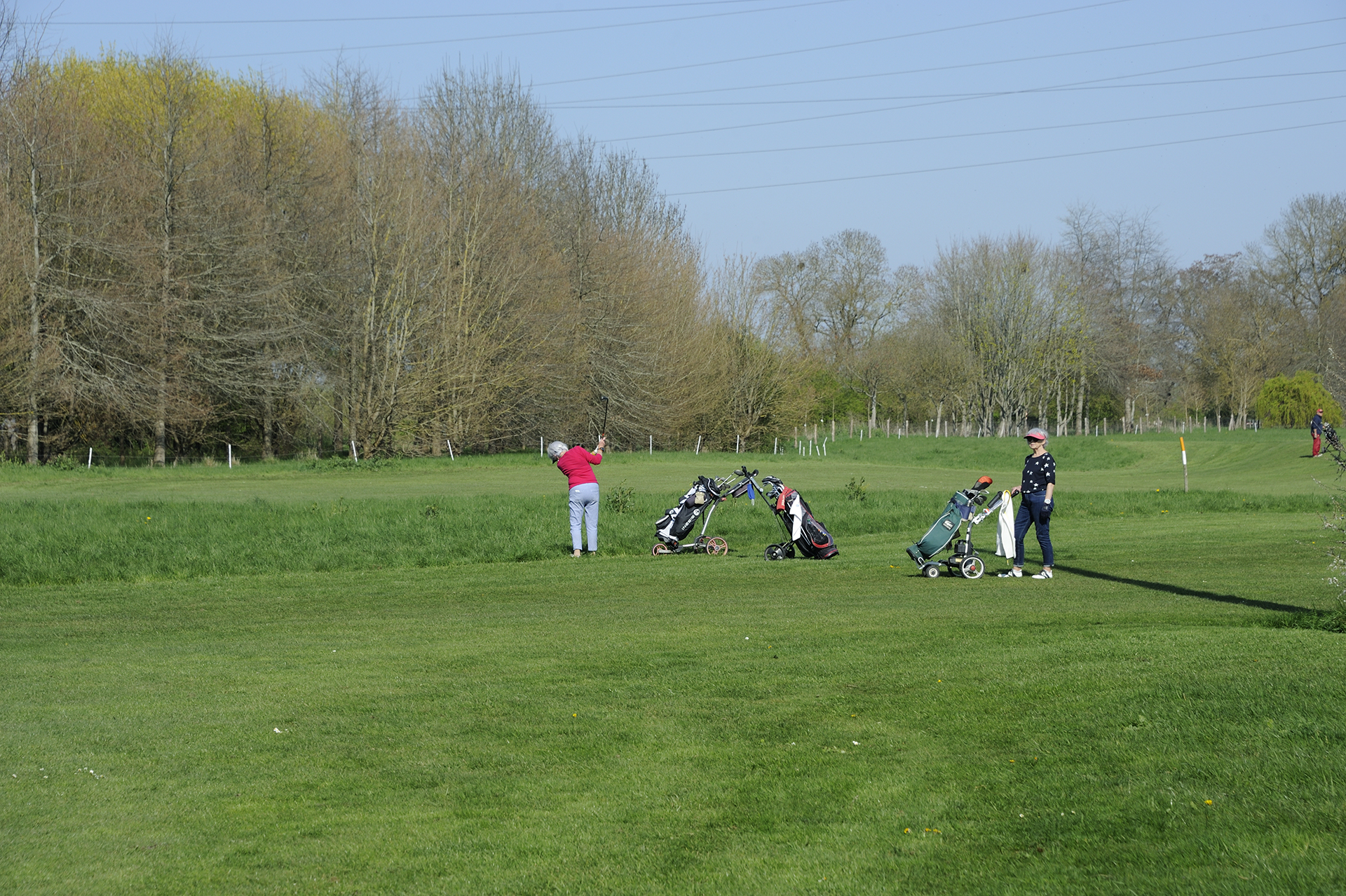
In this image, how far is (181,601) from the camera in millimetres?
14406

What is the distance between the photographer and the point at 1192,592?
1280 centimetres

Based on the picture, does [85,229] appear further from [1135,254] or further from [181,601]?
[1135,254]

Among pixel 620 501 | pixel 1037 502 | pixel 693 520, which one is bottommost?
pixel 693 520

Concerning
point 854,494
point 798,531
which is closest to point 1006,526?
point 798,531

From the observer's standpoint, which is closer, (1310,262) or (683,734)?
(683,734)

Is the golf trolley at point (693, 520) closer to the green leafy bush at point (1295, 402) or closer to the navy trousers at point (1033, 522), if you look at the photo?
the navy trousers at point (1033, 522)

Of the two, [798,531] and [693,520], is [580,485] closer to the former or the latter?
[693,520]

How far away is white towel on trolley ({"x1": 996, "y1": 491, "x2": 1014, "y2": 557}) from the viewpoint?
→ 15484 millimetres

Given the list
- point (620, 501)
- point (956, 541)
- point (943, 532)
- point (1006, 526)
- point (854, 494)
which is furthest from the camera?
point (854, 494)

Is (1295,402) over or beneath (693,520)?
over

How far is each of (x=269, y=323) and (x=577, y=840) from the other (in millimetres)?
48326

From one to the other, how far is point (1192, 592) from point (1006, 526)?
3215 mm

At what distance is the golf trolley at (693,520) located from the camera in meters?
18.7

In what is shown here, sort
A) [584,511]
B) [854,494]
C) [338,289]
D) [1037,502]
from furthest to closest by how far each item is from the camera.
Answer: [338,289]
[854,494]
[584,511]
[1037,502]
